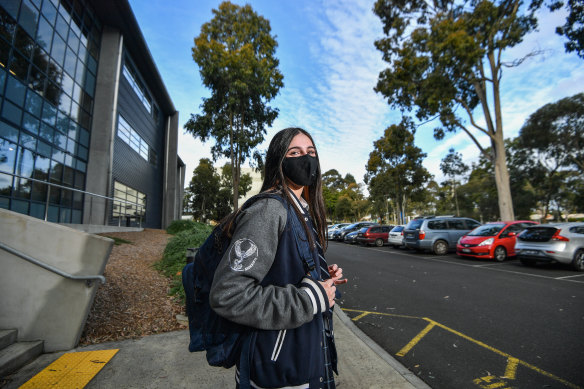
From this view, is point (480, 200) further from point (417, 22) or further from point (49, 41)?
point (49, 41)

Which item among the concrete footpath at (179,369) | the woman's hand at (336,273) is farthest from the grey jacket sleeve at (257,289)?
the concrete footpath at (179,369)

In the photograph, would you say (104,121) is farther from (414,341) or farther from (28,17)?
(414,341)

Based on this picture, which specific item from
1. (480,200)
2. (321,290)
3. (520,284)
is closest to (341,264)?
(520,284)

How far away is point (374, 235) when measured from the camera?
19719 millimetres

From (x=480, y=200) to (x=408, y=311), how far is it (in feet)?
182

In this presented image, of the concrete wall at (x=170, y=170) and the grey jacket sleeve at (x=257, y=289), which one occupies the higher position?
the concrete wall at (x=170, y=170)

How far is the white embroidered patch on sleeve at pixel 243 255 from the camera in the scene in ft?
3.59

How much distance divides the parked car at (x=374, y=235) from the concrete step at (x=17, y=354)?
18.5 metres

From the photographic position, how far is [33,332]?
310cm

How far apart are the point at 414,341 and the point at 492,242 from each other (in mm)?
9322

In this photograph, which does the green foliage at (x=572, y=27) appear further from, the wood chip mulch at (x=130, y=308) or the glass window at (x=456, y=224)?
the wood chip mulch at (x=130, y=308)

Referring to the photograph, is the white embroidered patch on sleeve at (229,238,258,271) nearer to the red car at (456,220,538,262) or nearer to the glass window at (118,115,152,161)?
the red car at (456,220,538,262)

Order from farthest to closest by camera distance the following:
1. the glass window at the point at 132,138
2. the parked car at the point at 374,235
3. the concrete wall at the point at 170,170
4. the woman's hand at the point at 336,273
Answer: the concrete wall at the point at 170,170 → the parked car at the point at 374,235 → the glass window at the point at 132,138 → the woman's hand at the point at 336,273

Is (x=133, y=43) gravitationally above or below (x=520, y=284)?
above
